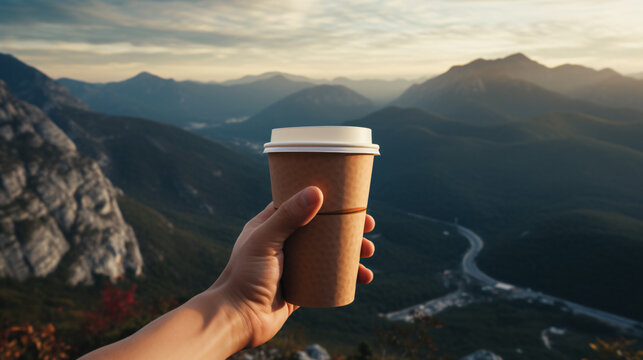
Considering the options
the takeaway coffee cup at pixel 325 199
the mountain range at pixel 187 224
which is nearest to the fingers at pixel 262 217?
the takeaway coffee cup at pixel 325 199

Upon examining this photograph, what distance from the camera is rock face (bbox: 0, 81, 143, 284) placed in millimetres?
74125

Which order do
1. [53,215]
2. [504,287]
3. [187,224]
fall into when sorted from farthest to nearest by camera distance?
1. [187,224]
2. [504,287]
3. [53,215]

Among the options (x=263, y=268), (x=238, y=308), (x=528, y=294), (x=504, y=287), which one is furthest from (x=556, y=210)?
(x=238, y=308)

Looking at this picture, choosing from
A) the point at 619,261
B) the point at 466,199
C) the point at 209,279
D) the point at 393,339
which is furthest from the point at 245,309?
the point at 466,199

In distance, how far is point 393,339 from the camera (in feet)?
61.7

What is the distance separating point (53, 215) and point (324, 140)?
98355 millimetres

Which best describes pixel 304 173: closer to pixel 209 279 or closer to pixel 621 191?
pixel 209 279

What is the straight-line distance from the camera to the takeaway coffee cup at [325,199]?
9.32 ft

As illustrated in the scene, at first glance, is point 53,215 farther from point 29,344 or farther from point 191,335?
point 191,335

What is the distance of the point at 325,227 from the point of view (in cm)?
295

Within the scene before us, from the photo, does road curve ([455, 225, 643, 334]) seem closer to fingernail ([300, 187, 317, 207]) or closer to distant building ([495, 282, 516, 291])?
distant building ([495, 282, 516, 291])

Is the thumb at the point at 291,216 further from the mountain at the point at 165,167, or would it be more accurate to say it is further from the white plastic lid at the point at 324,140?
the mountain at the point at 165,167

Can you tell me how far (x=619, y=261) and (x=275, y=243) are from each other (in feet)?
396

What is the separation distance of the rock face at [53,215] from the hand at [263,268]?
9077 centimetres
